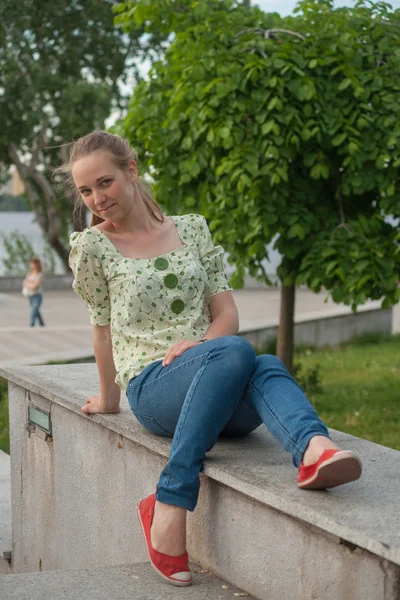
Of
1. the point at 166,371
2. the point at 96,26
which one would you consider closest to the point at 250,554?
the point at 166,371

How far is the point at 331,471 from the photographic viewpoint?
2275 millimetres

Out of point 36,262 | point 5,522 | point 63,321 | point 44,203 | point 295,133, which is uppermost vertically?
point 44,203

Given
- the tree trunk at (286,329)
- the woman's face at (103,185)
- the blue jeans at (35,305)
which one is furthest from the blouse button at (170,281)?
the blue jeans at (35,305)

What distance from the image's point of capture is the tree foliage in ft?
20.4

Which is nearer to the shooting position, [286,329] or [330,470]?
[330,470]

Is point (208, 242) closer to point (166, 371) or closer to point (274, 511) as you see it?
point (166, 371)

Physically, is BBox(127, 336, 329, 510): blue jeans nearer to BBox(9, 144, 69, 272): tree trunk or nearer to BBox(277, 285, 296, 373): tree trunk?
BBox(277, 285, 296, 373): tree trunk

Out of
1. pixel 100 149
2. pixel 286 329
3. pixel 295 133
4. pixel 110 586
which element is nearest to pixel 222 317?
pixel 100 149

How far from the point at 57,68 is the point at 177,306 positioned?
2391 centimetres

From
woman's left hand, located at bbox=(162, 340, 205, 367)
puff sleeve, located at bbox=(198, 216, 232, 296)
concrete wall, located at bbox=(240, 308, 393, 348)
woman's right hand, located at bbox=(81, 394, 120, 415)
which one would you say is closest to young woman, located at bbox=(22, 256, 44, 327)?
concrete wall, located at bbox=(240, 308, 393, 348)

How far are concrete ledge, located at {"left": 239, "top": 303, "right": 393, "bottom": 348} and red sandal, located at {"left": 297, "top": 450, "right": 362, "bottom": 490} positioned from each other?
9.20 meters

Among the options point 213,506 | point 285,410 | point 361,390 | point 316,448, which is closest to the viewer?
point 316,448

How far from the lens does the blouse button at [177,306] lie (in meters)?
3.07

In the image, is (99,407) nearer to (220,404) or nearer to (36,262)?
(220,404)
